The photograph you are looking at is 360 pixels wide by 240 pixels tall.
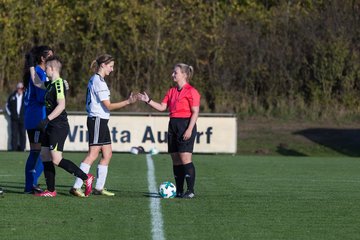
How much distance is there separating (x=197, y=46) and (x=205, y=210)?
24.6 m

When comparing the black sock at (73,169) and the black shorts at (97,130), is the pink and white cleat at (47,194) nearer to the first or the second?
the black sock at (73,169)

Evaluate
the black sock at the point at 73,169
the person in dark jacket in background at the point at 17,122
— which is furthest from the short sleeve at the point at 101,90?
the person in dark jacket in background at the point at 17,122

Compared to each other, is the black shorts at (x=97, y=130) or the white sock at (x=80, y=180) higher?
the black shorts at (x=97, y=130)

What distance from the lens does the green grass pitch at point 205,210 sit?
30.5 ft

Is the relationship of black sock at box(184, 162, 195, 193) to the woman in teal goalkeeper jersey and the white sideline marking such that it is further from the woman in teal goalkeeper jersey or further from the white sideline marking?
the woman in teal goalkeeper jersey

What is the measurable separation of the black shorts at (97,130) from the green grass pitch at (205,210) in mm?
710

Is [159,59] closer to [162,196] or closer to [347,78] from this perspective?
[347,78]

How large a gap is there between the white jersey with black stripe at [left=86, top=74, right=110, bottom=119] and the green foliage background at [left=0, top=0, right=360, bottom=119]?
21998 mm

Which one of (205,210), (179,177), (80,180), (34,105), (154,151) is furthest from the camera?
(154,151)

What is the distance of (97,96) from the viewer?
483 inches

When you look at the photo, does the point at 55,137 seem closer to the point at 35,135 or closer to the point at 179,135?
the point at 35,135

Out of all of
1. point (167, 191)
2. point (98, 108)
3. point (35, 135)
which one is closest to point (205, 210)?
point (167, 191)

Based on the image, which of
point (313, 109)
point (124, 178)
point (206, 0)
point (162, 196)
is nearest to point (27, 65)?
point (162, 196)

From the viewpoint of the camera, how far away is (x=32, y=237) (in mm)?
8938
